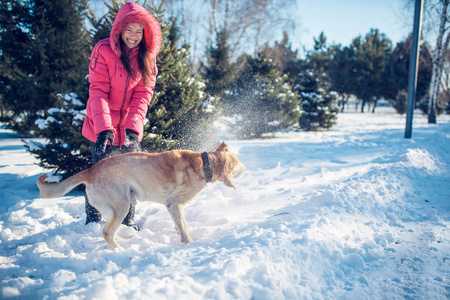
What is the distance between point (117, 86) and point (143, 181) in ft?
3.70

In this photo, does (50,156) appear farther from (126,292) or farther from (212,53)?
(212,53)

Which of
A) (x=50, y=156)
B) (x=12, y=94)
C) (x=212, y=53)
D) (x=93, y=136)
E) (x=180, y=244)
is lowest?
(x=180, y=244)

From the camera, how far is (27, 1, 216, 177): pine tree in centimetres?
422

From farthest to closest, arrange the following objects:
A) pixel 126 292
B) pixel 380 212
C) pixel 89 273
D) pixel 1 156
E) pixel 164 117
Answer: pixel 1 156
pixel 164 117
pixel 380 212
pixel 89 273
pixel 126 292

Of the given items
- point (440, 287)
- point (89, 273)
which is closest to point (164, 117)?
point (89, 273)

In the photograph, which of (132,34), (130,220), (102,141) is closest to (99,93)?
(102,141)

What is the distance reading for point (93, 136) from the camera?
2.79 meters

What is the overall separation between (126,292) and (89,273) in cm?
56

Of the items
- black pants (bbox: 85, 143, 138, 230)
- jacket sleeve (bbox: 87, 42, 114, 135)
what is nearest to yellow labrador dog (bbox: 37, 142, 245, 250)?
jacket sleeve (bbox: 87, 42, 114, 135)

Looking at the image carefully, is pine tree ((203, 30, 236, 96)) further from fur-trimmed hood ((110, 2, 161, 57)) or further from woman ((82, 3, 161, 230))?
fur-trimmed hood ((110, 2, 161, 57))

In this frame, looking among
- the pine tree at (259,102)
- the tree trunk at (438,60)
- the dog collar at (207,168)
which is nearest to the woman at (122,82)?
the dog collar at (207,168)

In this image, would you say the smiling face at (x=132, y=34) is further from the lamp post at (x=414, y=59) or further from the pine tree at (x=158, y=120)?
the lamp post at (x=414, y=59)

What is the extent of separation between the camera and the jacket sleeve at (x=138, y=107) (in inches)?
113

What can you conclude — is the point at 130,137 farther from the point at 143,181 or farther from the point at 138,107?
the point at 143,181
